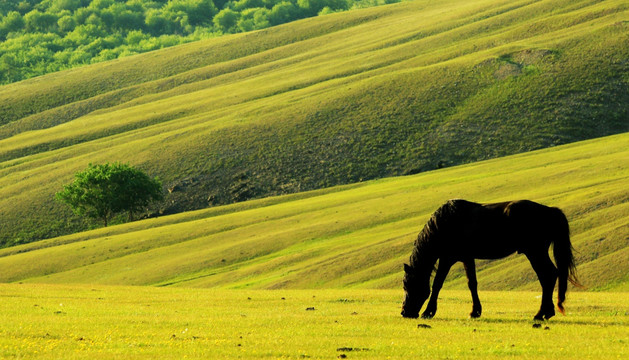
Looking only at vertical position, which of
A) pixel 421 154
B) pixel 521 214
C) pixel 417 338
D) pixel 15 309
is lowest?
pixel 421 154

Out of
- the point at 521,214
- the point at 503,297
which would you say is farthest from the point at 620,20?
the point at 521,214

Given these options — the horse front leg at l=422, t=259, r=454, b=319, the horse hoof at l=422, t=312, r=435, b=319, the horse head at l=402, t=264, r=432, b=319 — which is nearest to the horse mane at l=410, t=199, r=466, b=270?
the horse head at l=402, t=264, r=432, b=319

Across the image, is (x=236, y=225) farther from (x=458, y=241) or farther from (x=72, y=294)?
(x=458, y=241)

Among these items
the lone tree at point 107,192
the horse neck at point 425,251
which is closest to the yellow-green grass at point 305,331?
the horse neck at point 425,251

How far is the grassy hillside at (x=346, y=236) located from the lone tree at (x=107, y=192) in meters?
13.9

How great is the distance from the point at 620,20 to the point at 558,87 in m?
29.0

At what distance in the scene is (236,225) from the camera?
8031cm

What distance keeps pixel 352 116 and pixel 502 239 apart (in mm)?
104320

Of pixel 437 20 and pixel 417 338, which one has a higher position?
pixel 417 338

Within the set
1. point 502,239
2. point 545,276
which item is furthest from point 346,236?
point 545,276

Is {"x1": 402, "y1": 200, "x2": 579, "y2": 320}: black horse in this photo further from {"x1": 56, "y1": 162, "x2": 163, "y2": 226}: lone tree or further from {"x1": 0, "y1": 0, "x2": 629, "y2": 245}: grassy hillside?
{"x1": 56, "y1": 162, "x2": 163, "y2": 226}: lone tree

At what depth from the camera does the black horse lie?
21891mm

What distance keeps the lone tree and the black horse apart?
88.2m

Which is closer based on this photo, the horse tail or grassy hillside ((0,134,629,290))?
the horse tail
